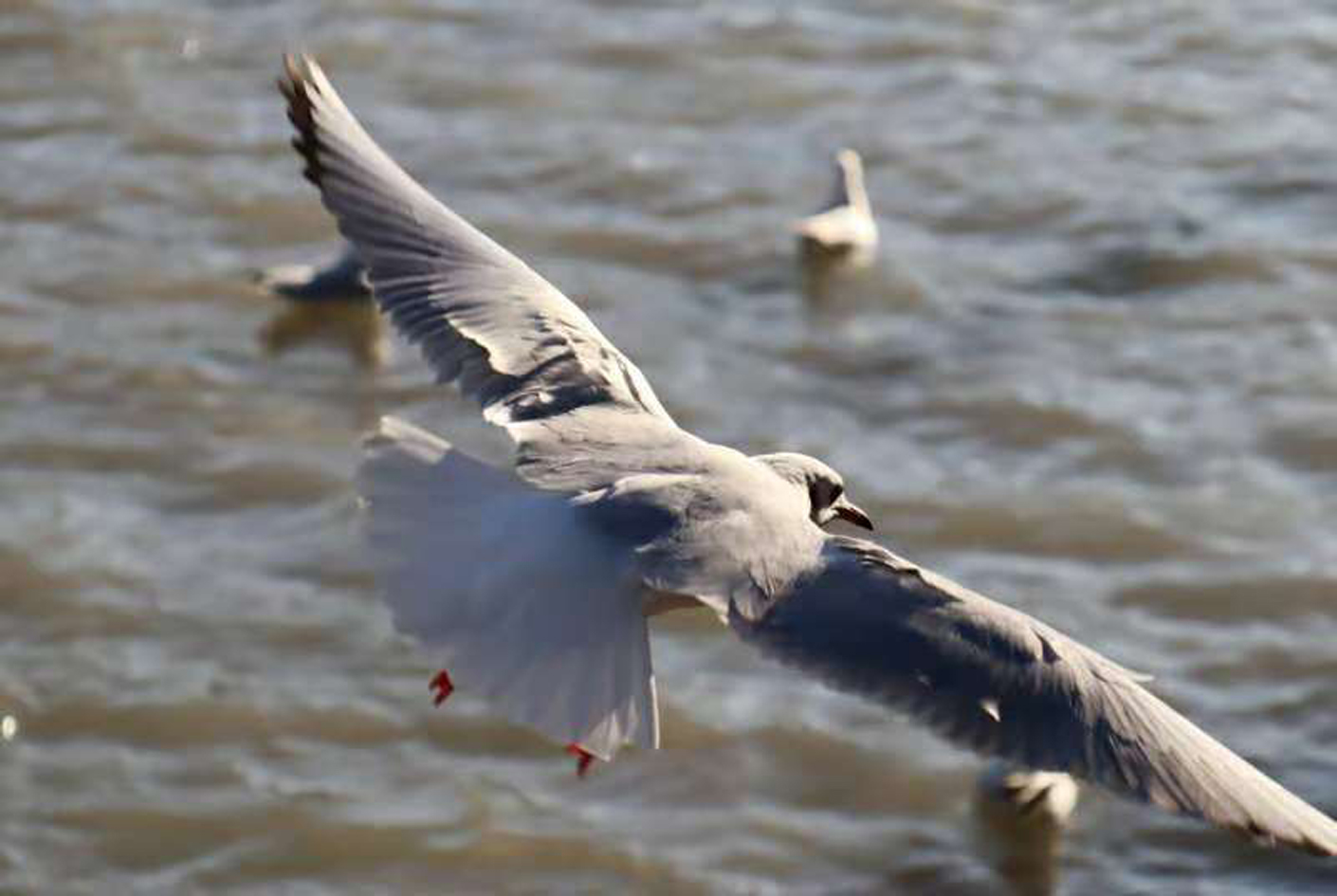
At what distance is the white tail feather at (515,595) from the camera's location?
4.45 metres

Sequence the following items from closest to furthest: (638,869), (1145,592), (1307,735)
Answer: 1. (638,869)
2. (1307,735)
3. (1145,592)

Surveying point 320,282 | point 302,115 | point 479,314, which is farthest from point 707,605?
point 320,282

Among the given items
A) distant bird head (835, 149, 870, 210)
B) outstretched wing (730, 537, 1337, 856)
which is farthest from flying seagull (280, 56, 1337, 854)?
distant bird head (835, 149, 870, 210)

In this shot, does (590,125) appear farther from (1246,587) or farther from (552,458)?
(552,458)

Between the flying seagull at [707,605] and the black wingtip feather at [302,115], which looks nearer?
the flying seagull at [707,605]

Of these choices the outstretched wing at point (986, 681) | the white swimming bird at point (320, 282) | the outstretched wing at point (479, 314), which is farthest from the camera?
the white swimming bird at point (320, 282)

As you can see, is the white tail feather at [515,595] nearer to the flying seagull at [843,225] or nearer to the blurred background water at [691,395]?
the blurred background water at [691,395]

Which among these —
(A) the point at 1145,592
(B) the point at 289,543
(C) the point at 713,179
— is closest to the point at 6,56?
(C) the point at 713,179

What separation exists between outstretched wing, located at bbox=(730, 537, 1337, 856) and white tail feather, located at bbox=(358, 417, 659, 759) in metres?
0.23

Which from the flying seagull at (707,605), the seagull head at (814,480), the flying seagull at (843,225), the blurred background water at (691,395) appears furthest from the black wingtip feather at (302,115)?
the flying seagull at (843,225)

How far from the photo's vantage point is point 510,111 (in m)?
10.1

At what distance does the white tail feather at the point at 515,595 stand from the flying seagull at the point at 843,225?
13.6ft

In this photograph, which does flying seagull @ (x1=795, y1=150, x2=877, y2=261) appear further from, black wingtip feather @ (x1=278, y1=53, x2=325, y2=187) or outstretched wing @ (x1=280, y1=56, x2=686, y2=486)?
black wingtip feather @ (x1=278, y1=53, x2=325, y2=187)

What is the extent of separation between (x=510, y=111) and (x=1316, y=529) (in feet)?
12.9
